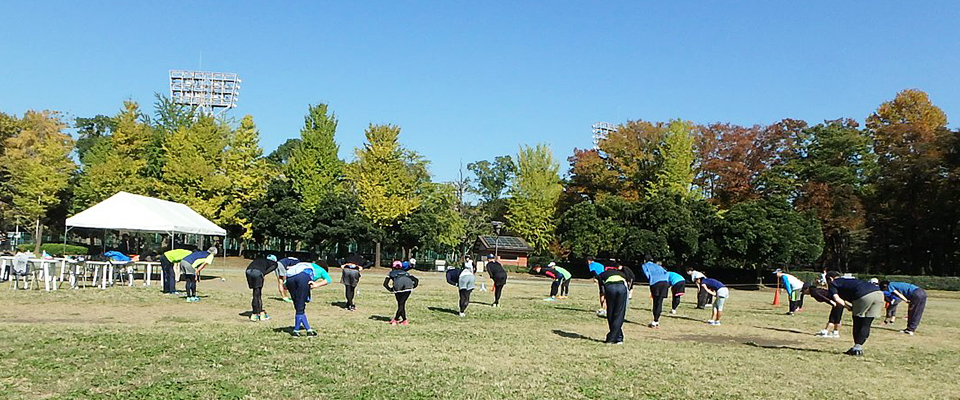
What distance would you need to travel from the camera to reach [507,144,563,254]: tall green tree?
2372 inches

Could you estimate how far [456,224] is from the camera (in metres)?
55.8

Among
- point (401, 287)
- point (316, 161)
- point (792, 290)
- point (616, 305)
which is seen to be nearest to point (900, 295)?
point (792, 290)

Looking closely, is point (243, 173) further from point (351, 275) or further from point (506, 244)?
point (351, 275)

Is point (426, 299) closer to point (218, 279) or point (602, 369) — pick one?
point (218, 279)

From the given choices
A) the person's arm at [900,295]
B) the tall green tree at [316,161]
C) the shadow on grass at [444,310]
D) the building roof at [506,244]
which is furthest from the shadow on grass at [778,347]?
the building roof at [506,244]

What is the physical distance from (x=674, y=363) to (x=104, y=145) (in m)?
54.6

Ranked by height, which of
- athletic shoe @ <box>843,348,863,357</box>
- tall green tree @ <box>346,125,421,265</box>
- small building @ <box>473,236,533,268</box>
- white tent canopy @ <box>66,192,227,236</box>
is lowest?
athletic shoe @ <box>843,348,863,357</box>

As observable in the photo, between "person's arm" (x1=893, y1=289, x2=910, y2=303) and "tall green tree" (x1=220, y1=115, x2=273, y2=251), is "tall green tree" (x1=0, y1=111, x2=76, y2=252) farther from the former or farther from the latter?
"person's arm" (x1=893, y1=289, x2=910, y2=303)

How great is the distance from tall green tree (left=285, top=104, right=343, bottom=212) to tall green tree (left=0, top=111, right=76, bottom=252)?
49.8 feet

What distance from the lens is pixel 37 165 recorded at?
171ft

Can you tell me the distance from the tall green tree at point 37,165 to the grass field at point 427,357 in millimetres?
35952

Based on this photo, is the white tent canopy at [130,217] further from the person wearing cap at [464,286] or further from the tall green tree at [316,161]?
the tall green tree at [316,161]

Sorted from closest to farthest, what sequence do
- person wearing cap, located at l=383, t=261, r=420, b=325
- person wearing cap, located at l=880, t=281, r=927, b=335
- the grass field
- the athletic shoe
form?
the grass field < the athletic shoe < person wearing cap, located at l=383, t=261, r=420, b=325 < person wearing cap, located at l=880, t=281, r=927, b=335

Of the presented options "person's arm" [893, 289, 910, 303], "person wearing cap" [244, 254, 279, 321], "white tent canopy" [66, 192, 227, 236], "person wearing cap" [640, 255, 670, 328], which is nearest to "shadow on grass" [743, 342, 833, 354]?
"person wearing cap" [640, 255, 670, 328]
